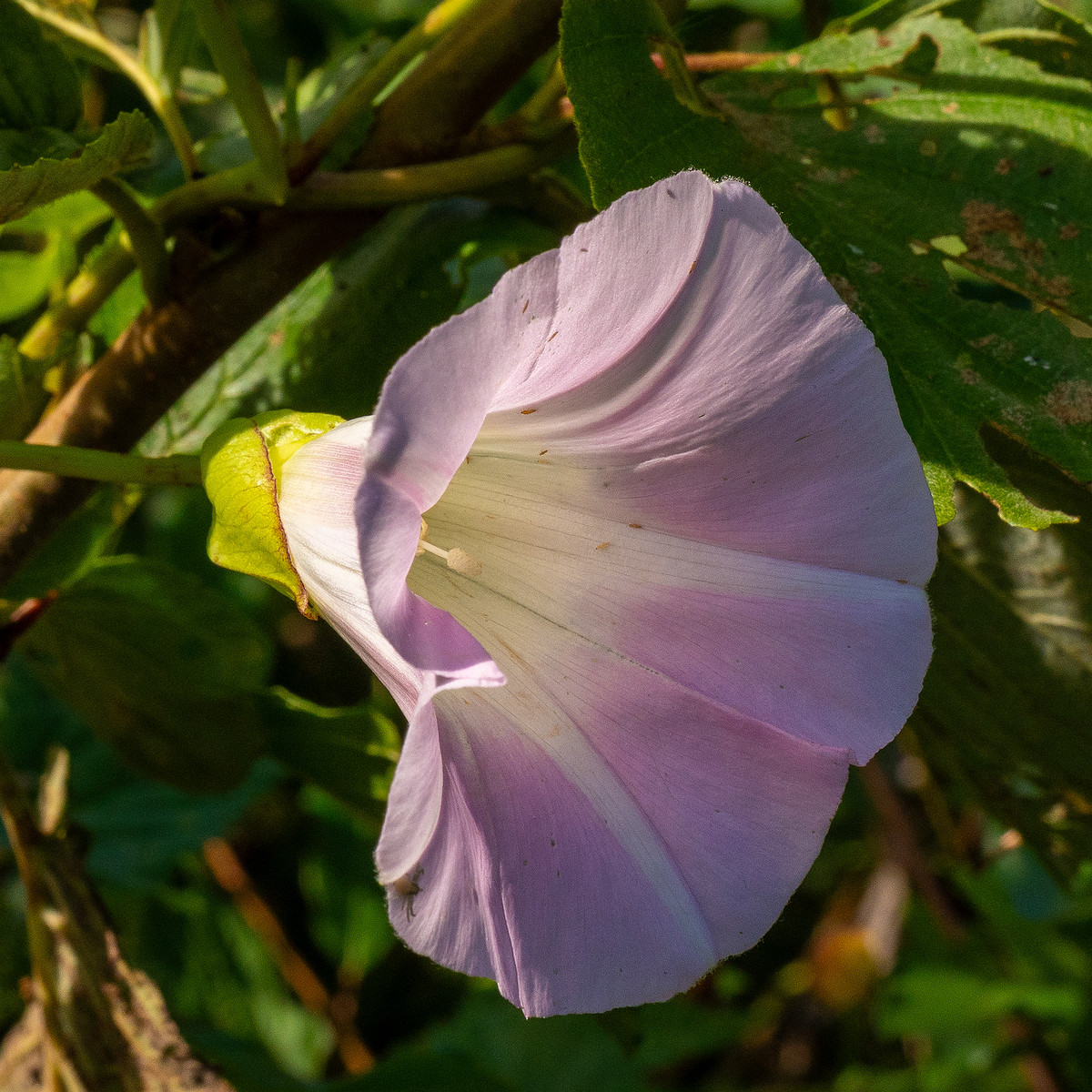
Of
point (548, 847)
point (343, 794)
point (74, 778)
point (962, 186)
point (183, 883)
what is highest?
point (962, 186)

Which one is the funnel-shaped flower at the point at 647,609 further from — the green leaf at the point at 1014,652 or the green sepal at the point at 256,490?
the green leaf at the point at 1014,652

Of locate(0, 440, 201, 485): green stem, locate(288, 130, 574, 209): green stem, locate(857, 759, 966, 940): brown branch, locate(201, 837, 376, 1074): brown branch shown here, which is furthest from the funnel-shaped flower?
locate(201, 837, 376, 1074): brown branch

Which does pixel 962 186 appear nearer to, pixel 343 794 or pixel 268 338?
pixel 268 338

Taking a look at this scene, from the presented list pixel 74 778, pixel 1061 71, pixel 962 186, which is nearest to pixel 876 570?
pixel 962 186

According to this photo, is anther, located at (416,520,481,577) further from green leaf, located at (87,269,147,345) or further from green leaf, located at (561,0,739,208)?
green leaf, located at (87,269,147,345)

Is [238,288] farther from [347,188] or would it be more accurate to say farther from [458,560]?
[458,560]

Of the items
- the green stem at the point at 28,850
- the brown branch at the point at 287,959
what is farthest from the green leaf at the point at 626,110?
the brown branch at the point at 287,959
